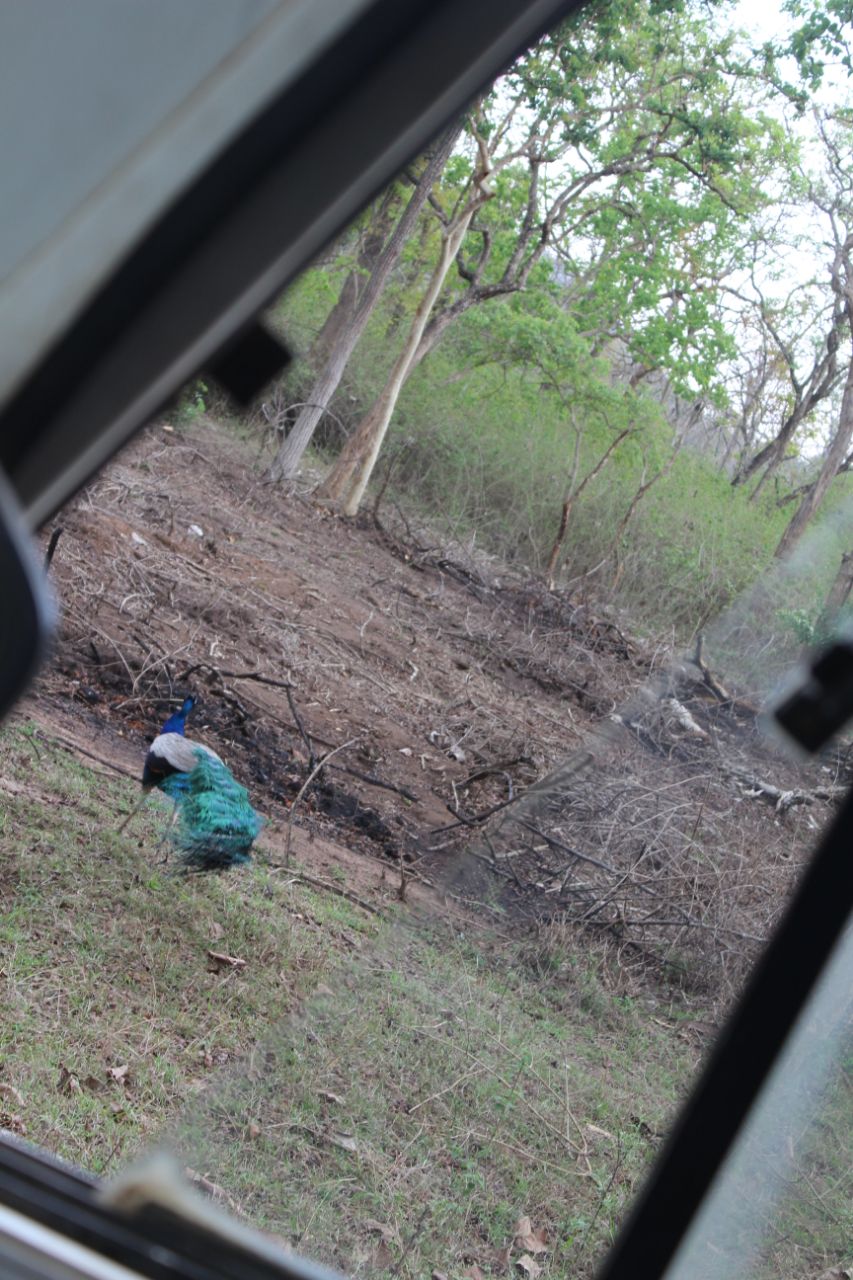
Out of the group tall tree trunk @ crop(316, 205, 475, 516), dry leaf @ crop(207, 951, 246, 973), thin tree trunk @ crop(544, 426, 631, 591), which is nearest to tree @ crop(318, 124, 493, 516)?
tall tree trunk @ crop(316, 205, 475, 516)

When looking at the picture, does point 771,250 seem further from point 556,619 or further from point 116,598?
point 116,598

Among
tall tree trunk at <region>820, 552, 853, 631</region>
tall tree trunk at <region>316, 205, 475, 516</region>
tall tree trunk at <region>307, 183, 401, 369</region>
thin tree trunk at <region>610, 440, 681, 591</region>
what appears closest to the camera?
tall tree trunk at <region>820, 552, 853, 631</region>

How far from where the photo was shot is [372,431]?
31.8ft

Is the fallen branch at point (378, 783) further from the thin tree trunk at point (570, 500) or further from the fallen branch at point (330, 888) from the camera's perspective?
the thin tree trunk at point (570, 500)

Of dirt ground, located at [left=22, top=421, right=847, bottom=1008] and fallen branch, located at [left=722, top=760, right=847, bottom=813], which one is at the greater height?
fallen branch, located at [left=722, top=760, right=847, bottom=813]

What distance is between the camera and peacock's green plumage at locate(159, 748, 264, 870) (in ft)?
9.87

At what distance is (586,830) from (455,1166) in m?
0.65

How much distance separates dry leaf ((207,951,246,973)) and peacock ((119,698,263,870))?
298mm

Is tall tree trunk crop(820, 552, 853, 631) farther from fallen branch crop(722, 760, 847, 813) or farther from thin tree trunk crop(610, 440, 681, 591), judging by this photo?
thin tree trunk crop(610, 440, 681, 591)

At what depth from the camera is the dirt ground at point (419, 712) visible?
189cm

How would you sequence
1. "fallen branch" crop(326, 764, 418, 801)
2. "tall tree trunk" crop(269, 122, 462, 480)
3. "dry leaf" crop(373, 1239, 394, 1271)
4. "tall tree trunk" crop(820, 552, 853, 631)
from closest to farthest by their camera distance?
1. "tall tree trunk" crop(820, 552, 853, 631)
2. "dry leaf" crop(373, 1239, 394, 1271)
3. "fallen branch" crop(326, 764, 418, 801)
4. "tall tree trunk" crop(269, 122, 462, 480)

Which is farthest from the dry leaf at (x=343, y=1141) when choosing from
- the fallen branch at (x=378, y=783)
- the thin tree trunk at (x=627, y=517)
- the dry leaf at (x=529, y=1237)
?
the thin tree trunk at (x=627, y=517)

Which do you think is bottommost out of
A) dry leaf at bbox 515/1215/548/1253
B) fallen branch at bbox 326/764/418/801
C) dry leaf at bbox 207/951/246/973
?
dry leaf at bbox 207/951/246/973

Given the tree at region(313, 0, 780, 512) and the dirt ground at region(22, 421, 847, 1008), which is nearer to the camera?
the dirt ground at region(22, 421, 847, 1008)
